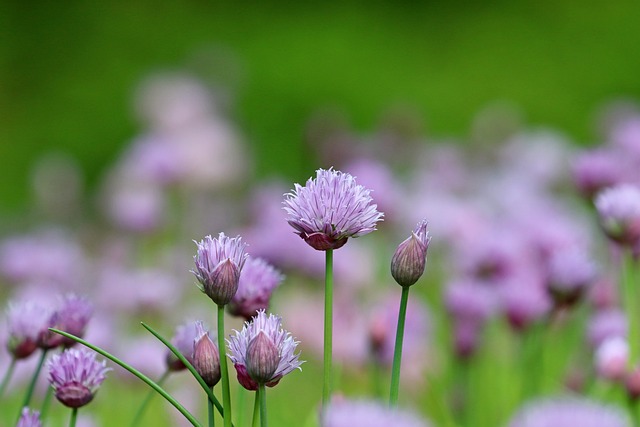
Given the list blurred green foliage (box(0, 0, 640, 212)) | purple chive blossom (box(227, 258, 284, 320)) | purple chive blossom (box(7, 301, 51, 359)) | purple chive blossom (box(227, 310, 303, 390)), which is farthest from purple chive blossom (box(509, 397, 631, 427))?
blurred green foliage (box(0, 0, 640, 212))

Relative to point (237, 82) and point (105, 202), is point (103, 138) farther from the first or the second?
point (105, 202)

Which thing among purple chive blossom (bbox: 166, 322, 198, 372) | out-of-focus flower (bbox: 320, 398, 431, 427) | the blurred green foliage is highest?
the blurred green foliage

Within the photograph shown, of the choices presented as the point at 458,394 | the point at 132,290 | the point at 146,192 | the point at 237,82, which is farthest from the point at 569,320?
the point at 237,82

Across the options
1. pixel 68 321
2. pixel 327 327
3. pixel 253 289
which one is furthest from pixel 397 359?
pixel 68 321

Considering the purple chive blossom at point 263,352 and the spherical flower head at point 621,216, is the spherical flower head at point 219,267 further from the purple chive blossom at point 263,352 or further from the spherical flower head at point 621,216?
the spherical flower head at point 621,216

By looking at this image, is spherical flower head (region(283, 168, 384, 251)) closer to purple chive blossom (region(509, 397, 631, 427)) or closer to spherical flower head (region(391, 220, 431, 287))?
spherical flower head (region(391, 220, 431, 287))

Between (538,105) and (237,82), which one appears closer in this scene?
(237,82)

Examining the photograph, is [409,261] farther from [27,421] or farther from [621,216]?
[621,216]

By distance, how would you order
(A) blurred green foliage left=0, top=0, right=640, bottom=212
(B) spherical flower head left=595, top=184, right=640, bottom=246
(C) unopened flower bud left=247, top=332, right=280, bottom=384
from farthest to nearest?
(A) blurred green foliage left=0, top=0, right=640, bottom=212
(B) spherical flower head left=595, top=184, right=640, bottom=246
(C) unopened flower bud left=247, top=332, right=280, bottom=384

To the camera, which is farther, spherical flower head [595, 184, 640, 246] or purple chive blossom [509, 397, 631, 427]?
spherical flower head [595, 184, 640, 246]
